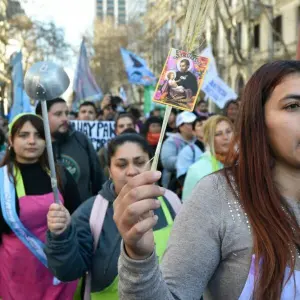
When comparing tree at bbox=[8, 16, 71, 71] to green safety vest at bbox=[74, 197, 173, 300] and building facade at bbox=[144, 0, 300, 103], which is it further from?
green safety vest at bbox=[74, 197, 173, 300]

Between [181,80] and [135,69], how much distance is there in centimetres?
1181

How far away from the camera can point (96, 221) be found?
246cm

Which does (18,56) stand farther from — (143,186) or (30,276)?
(143,186)

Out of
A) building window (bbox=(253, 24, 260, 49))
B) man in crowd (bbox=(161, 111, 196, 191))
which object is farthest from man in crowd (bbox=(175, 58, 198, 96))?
building window (bbox=(253, 24, 260, 49))

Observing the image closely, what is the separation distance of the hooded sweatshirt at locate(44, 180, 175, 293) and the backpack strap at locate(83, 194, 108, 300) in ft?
0.06

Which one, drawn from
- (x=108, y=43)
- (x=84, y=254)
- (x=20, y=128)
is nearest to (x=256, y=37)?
(x=108, y=43)

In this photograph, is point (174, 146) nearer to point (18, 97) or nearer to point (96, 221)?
point (18, 97)

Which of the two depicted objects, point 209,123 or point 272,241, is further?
point 209,123

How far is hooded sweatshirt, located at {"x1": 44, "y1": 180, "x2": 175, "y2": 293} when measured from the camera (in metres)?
2.31

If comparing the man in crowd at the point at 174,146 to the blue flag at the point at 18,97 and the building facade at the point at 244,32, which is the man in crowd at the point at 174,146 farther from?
the building facade at the point at 244,32

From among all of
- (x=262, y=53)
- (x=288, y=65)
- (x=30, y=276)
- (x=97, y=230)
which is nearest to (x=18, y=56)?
(x=30, y=276)

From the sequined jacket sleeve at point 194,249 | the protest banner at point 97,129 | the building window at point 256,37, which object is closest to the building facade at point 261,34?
the building window at point 256,37

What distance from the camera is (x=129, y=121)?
19.5ft

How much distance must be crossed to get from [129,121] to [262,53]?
2691cm
